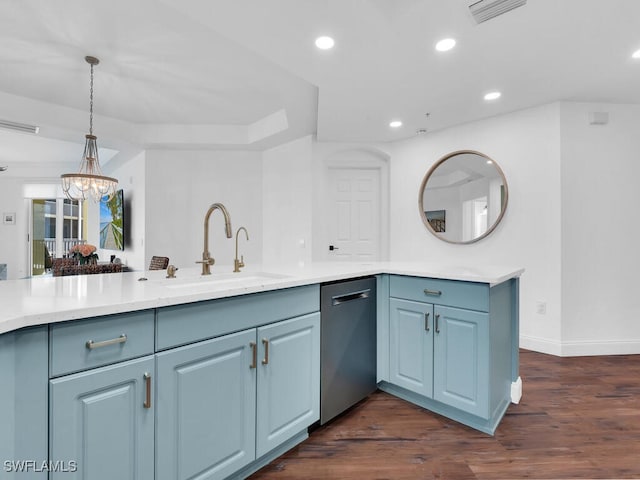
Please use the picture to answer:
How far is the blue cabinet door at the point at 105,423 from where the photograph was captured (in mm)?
930

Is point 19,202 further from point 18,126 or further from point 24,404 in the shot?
point 24,404

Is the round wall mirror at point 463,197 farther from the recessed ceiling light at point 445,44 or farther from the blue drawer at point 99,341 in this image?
the blue drawer at point 99,341

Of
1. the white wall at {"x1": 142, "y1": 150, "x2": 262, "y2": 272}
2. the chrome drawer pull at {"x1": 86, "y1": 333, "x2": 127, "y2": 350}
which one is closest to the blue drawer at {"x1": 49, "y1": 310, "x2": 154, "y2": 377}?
the chrome drawer pull at {"x1": 86, "y1": 333, "x2": 127, "y2": 350}

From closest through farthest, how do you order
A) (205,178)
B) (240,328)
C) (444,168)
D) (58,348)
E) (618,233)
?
(58,348) → (240,328) → (618,233) → (444,168) → (205,178)

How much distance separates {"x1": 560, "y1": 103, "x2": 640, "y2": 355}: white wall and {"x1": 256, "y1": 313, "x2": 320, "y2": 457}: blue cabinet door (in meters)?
2.78

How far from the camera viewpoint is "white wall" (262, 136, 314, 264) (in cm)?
443

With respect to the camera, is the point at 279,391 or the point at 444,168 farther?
the point at 444,168

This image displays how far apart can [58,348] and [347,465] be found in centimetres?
136

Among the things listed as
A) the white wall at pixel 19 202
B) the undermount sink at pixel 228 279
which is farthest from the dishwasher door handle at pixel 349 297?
the white wall at pixel 19 202

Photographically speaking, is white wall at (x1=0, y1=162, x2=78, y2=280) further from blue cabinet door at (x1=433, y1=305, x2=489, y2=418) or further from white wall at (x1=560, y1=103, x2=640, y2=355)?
white wall at (x1=560, y1=103, x2=640, y2=355)

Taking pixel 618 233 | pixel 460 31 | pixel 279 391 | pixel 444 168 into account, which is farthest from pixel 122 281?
pixel 618 233

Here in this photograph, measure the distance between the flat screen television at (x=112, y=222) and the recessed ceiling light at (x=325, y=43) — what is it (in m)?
4.86

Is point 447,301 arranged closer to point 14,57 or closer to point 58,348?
point 58,348

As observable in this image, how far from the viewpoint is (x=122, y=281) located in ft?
5.03
